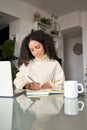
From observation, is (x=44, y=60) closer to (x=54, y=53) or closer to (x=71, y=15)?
(x=54, y=53)

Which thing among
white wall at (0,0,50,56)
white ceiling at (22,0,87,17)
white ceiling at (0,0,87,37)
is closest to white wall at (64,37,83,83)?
white ceiling at (0,0,87,37)

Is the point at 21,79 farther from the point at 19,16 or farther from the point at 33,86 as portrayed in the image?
the point at 19,16

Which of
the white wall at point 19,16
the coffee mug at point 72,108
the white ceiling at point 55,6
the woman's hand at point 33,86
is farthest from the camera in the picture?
the white ceiling at point 55,6

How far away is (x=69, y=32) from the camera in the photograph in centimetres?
482

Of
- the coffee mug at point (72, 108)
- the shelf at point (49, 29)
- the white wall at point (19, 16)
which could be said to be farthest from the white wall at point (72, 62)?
the coffee mug at point (72, 108)

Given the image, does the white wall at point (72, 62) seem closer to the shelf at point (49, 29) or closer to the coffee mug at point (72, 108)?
the shelf at point (49, 29)

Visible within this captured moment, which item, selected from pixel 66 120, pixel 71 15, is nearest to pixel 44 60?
pixel 66 120

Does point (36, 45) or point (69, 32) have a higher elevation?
point (69, 32)

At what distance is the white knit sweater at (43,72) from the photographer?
1.46 meters

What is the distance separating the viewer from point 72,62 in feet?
17.9

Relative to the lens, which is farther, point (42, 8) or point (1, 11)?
point (42, 8)

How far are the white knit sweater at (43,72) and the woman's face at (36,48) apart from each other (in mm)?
75

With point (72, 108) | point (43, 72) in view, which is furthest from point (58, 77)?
point (72, 108)

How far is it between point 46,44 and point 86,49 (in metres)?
2.96
